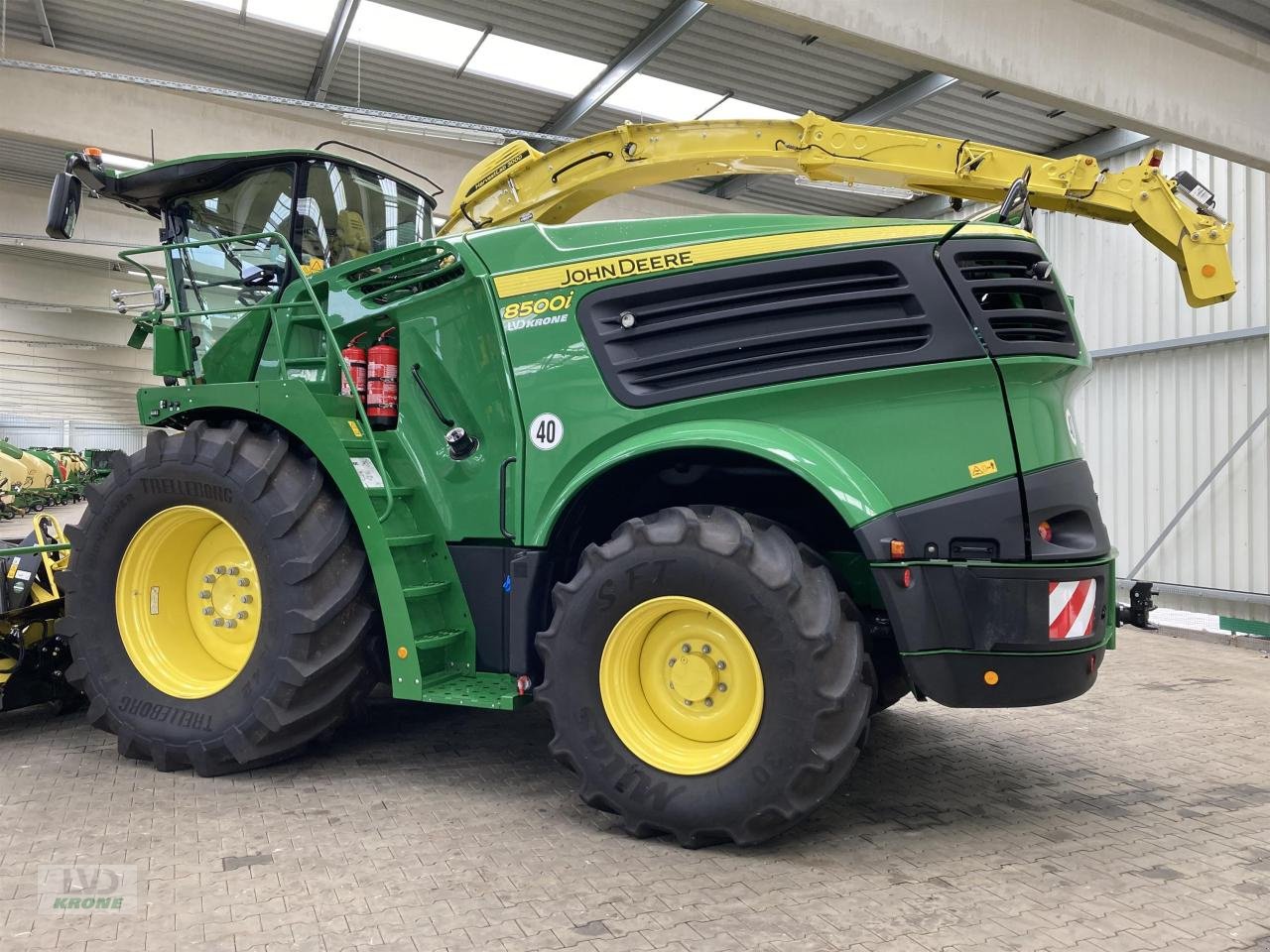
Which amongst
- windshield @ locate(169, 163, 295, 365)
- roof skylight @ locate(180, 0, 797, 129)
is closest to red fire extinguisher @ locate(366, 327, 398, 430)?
windshield @ locate(169, 163, 295, 365)

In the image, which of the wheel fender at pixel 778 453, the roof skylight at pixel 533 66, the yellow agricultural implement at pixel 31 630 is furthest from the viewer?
the roof skylight at pixel 533 66

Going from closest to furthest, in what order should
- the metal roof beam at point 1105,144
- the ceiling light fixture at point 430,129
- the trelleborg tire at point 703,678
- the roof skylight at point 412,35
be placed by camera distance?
the trelleborg tire at point 703,678, the ceiling light fixture at point 430,129, the roof skylight at point 412,35, the metal roof beam at point 1105,144

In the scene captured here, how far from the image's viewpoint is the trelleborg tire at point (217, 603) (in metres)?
3.78

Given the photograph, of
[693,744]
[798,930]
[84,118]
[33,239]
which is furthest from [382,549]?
[33,239]

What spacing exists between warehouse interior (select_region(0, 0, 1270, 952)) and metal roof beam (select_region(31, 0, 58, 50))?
3 cm

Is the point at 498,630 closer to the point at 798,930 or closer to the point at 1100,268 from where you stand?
the point at 798,930

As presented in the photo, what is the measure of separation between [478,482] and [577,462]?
0.53 metres

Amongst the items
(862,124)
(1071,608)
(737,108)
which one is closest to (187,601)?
(1071,608)

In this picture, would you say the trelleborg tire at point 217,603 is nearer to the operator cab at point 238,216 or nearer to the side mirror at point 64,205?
the operator cab at point 238,216

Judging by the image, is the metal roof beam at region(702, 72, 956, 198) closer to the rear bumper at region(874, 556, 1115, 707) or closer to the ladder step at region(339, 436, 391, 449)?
the ladder step at region(339, 436, 391, 449)

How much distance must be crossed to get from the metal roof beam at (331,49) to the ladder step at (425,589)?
628 centimetres

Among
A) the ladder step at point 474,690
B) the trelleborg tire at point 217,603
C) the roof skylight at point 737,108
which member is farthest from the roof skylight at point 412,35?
the ladder step at point 474,690

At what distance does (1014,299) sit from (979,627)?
46.0 inches

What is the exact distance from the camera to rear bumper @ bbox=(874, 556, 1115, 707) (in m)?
3.06
